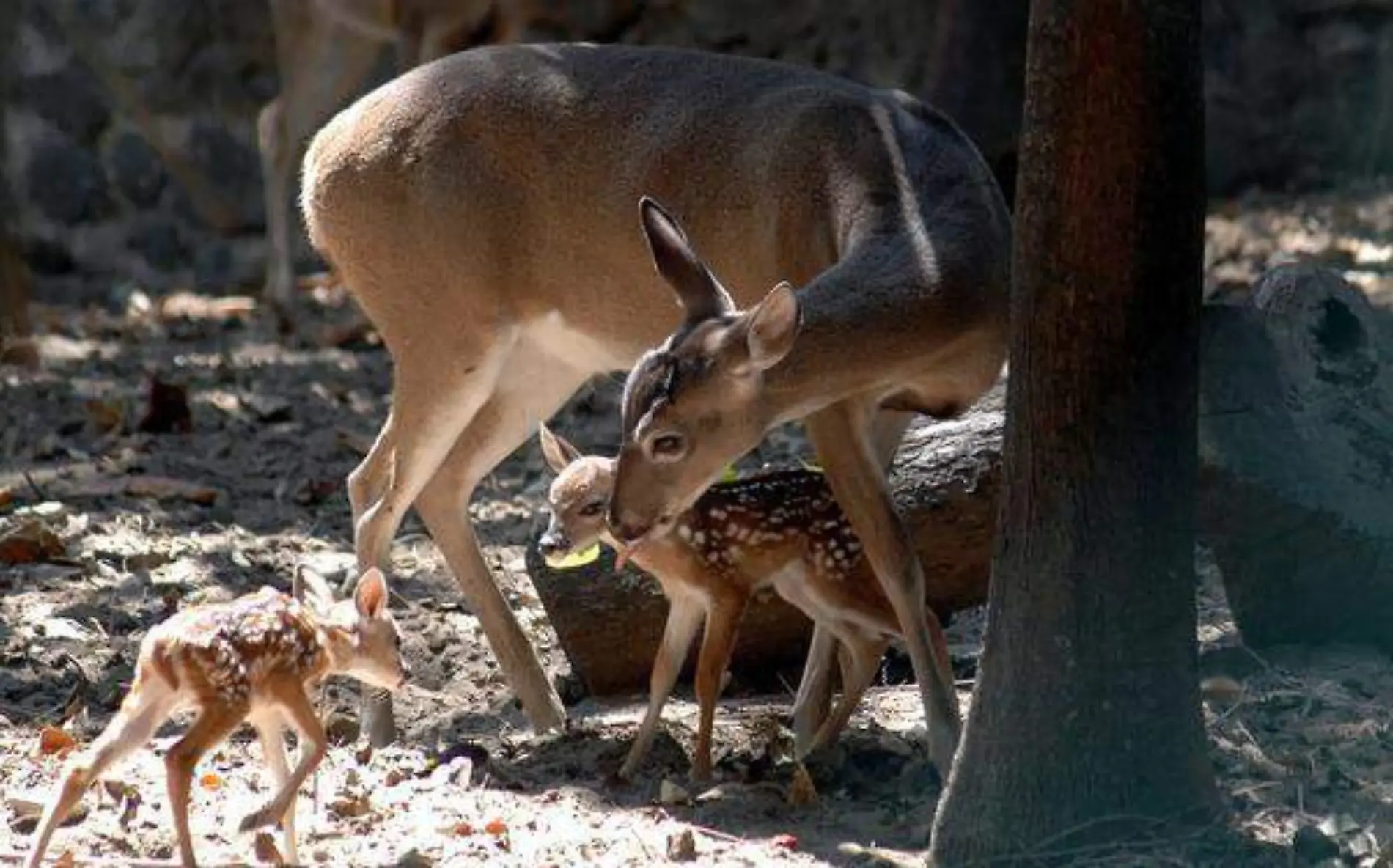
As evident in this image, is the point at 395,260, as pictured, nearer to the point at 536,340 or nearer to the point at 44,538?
the point at 536,340

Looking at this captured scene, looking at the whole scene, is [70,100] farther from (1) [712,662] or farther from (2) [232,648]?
(2) [232,648]

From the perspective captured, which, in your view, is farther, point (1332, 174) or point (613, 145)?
point (1332, 174)

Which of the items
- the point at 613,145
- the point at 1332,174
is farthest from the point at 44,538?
the point at 1332,174

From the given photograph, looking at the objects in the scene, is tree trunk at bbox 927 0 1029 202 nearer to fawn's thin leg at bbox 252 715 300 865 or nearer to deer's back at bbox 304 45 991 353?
deer's back at bbox 304 45 991 353

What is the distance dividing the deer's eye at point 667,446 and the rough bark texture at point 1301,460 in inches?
55.9

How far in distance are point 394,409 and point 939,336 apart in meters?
1.83

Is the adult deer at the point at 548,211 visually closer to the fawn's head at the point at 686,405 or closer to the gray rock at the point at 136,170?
the fawn's head at the point at 686,405

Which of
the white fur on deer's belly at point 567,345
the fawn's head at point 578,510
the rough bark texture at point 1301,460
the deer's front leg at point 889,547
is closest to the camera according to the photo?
the deer's front leg at point 889,547

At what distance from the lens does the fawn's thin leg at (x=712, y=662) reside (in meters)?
6.18

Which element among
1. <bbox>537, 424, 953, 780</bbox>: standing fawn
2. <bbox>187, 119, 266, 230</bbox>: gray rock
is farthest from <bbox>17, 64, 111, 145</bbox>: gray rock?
<bbox>537, 424, 953, 780</bbox>: standing fawn

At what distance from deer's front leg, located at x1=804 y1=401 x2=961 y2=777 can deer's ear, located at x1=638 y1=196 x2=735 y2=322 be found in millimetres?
424

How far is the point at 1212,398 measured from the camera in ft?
21.5

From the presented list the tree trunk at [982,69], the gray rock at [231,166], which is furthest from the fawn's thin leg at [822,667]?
the gray rock at [231,166]

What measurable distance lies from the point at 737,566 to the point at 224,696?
1.49 metres
